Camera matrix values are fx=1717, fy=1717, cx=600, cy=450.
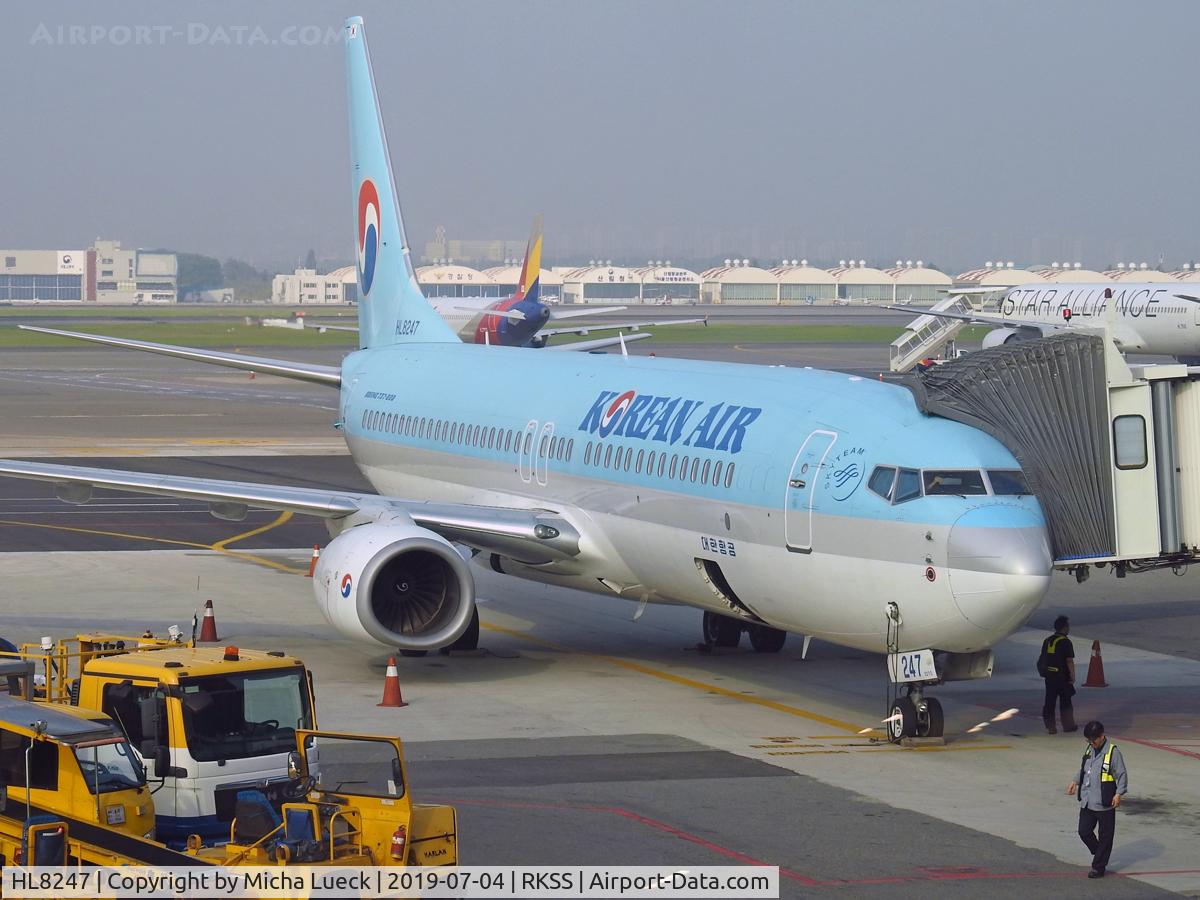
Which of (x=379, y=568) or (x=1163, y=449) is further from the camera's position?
(x=379, y=568)

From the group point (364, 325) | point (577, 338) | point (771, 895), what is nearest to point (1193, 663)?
point (771, 895)

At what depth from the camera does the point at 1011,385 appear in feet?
66.0

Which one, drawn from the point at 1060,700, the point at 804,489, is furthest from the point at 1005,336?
the point at 804,489

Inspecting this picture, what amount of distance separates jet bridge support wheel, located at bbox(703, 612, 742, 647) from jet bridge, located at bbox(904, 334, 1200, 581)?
6.74 metres

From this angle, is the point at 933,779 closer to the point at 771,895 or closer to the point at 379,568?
the point at 771,895

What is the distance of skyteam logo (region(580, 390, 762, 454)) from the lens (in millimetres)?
21953

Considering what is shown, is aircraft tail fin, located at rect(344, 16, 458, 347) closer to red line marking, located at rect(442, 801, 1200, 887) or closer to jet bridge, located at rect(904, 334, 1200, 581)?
jet bridge, located at rect(904, 334, 1200, 581)

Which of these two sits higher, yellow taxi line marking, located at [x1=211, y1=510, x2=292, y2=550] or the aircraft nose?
the aircraft nose

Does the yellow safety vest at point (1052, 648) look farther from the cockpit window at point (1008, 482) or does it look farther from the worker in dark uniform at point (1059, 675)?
the cockpit window at point (1008, 482)

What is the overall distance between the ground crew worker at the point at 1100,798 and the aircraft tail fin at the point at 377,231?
816 inches

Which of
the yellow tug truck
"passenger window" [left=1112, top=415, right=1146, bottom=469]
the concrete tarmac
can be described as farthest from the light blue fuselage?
the yellow tug truck

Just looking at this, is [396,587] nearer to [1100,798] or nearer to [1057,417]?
[1057,417]

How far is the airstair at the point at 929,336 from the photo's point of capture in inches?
3292

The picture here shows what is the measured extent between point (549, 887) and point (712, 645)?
12307 mm
